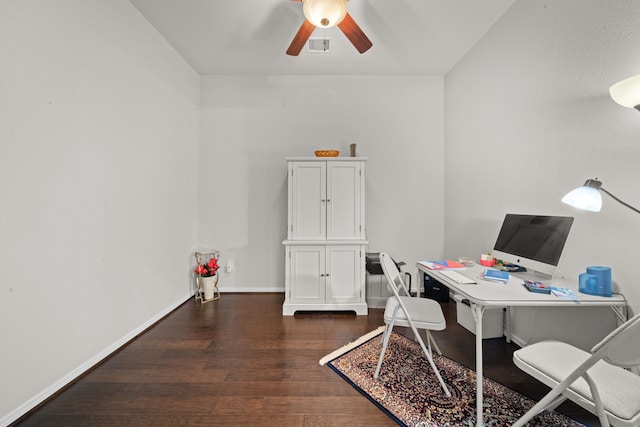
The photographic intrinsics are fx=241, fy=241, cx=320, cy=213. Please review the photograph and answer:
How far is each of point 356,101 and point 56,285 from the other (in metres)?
3.57

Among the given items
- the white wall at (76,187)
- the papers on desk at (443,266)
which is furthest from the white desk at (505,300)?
the white wall at (76,187)

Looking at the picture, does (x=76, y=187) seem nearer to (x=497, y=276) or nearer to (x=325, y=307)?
(x=325, y=307)

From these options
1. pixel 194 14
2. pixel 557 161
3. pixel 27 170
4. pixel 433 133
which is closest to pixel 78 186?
pixel 27 170

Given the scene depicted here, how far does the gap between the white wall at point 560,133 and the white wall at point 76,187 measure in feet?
11.4

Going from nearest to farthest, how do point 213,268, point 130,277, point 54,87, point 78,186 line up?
1. point 54,87
2. point 78,186
3. point 130,277
4. point 213,268

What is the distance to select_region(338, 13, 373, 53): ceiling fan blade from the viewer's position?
193 cm

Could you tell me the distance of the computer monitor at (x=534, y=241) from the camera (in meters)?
1.55

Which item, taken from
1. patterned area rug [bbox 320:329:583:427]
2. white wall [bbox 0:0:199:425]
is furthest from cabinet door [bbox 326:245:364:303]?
white wall [bbox 0:0:199:425]

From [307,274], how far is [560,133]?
2501mm

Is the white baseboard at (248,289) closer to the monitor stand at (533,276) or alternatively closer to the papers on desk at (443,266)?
the papers on desk at (443,266)

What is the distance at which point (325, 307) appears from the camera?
2.76 m

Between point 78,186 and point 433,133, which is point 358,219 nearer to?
point 433,133

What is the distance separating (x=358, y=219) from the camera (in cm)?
280

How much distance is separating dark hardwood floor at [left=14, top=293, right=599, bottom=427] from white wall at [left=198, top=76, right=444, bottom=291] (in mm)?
1097
